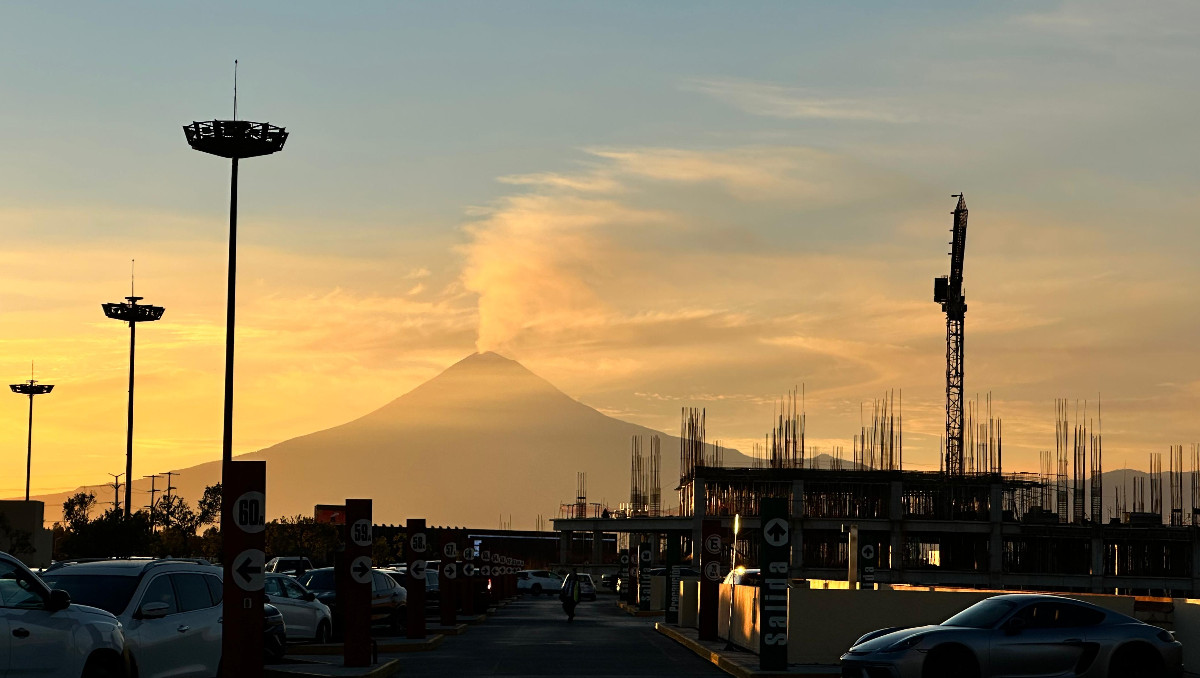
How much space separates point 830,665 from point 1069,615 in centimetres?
628

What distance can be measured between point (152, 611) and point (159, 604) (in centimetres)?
42

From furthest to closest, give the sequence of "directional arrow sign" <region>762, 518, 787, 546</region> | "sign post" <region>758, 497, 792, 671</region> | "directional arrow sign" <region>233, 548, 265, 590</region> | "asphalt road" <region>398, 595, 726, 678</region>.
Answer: "asphalt road" <region>398, 595, 726, 678</region>
"directional arrow sign" <region>762, 518, 787, 546</region>
"sign post" <region>758, 497, 792, 671</region>
"directional arrow sign" <region>233, 548, 265, 590</region>

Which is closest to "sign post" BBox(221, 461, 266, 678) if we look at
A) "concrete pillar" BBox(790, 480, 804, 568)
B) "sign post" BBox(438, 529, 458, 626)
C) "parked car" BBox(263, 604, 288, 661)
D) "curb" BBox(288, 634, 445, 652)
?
"parked car" BBox(263, 604, 288, 661)

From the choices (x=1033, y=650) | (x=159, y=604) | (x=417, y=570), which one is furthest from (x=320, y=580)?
(x=1033, y=650)

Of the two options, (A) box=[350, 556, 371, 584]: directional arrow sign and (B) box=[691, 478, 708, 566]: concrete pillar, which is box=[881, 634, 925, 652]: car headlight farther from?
(B) box=[691, 478, 708, 566]: concrete pillar

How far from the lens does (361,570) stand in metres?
27.8

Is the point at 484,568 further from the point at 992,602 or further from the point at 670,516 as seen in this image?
the point at 670,516

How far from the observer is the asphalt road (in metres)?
26.8

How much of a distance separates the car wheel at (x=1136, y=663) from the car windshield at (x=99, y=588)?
13.1m

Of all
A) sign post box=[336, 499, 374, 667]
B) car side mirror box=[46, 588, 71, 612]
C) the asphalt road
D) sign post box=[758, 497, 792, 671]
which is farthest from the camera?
Result: the asphalt road

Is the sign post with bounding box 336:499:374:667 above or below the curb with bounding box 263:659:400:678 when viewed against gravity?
above

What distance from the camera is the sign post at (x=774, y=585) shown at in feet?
83.2

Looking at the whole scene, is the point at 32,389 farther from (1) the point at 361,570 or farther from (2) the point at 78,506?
(1) the point at 361,570

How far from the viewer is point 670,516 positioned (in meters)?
127
